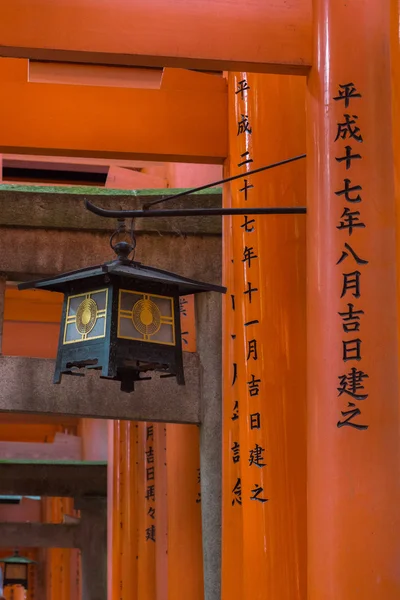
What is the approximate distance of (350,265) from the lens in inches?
193

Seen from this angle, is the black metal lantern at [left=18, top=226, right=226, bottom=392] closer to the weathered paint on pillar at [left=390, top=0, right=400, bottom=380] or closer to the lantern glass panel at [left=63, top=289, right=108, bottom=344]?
the lantern glass panel at [left=63, top=289, right=108, bottom=344]

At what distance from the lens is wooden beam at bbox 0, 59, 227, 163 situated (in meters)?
7.92

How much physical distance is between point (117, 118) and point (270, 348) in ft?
8.86

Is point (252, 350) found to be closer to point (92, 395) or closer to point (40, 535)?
point (92, 395)

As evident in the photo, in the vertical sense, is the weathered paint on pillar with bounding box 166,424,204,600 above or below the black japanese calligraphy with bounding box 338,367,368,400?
below

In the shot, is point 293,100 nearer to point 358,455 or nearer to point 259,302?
point 259,302

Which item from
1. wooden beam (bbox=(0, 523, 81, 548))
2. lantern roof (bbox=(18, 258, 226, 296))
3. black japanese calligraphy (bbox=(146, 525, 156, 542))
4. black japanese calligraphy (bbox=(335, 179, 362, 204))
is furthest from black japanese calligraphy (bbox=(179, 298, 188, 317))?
wooden beam (bbox=(0, 523, 81, 548))

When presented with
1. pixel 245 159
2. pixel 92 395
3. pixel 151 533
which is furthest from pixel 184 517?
pixel 245 159

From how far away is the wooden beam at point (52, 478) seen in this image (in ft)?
47.0

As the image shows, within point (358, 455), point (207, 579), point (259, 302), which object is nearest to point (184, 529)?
point (207, 579)

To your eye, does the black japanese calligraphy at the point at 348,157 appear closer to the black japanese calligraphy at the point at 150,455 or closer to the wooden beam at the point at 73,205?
the wooden beam at the point at 73,205

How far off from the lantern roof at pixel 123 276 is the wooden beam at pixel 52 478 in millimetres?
8087

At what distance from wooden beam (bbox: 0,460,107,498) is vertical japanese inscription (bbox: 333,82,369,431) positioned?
9.91m

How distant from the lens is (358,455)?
4672 millimetres
